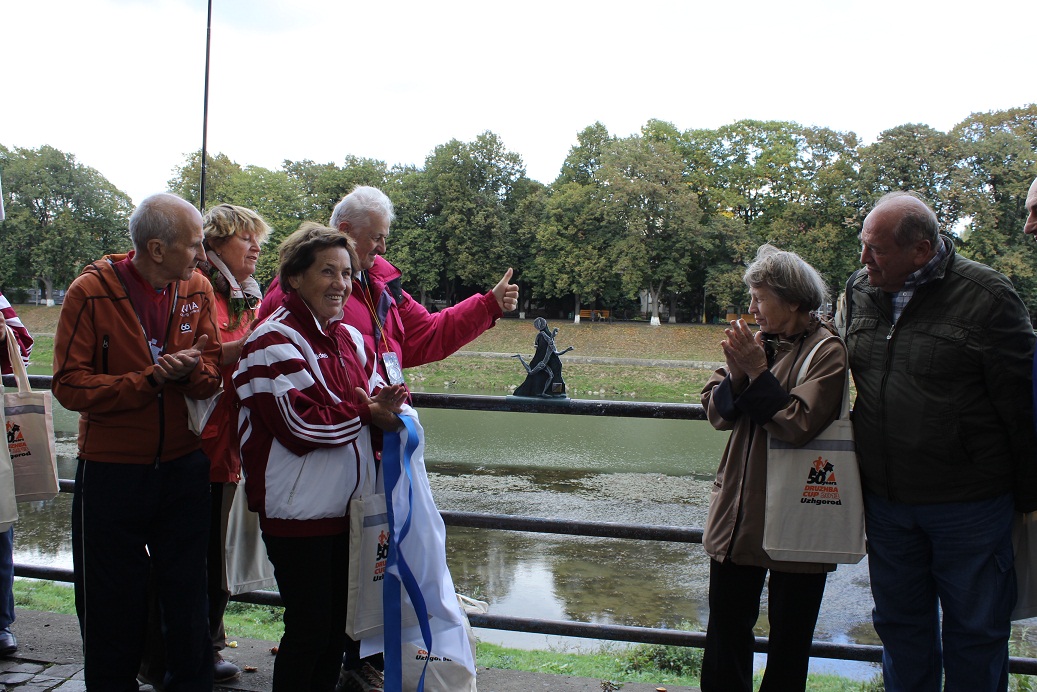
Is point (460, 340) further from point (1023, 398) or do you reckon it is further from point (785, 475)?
point (1023, 398)

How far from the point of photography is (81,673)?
2.99 metres

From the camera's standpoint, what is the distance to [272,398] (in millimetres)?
2314

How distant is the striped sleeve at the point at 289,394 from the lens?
2.30 meters

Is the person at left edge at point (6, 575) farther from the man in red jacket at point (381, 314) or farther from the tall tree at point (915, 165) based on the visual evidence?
the tall tree at point (915, 165)

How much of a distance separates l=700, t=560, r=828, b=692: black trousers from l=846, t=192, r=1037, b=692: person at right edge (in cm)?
29

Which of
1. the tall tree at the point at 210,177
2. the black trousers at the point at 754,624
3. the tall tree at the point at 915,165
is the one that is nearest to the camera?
the black trousers at the point at 754,624

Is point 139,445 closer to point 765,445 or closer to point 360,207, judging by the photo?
point 360,207

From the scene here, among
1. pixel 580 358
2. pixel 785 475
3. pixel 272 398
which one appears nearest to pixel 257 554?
pixel 272 398

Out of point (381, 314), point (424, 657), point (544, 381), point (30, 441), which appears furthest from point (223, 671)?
point (544, 381)

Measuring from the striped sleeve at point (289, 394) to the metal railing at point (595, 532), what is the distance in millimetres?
808

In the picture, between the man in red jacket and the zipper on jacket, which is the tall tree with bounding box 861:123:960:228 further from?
the zipper on jacket

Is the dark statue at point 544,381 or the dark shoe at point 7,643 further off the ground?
the dark statue at point 544,381

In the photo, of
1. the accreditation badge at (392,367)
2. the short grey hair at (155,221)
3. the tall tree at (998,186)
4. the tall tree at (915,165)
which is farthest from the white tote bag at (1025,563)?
the tall tree at (915,165)

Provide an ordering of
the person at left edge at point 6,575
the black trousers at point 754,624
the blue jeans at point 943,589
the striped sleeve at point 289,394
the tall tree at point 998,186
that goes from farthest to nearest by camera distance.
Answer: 1. the tall tree at point 998,186
2. the person at left edge at point 6,575
3. the black trousers at point 754,624
4. the blue jeans at point 943,589
5. the striped sleeve at point 289,394
